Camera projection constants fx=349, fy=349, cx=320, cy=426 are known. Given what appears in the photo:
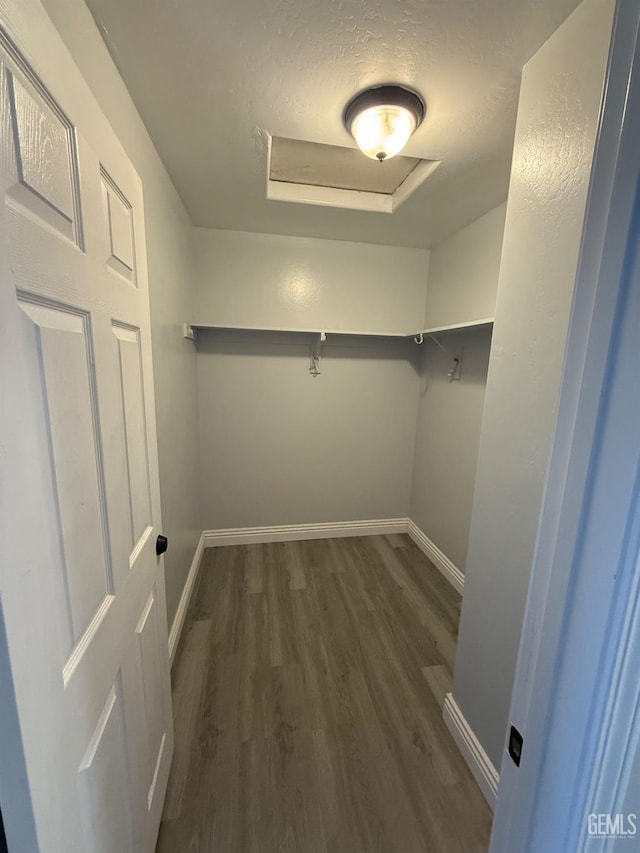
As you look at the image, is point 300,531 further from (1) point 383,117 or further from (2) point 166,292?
(1) point 383,117

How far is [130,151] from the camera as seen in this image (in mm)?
1270

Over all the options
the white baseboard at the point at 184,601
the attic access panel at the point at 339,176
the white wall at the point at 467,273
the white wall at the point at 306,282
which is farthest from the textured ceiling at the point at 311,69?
the white baseboard at the point at 184,601

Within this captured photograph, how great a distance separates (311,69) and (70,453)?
1394 millimetres

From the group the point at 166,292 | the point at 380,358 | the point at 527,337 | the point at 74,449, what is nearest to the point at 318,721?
the point at 74,449

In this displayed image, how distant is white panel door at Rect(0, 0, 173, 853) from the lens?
45 cm

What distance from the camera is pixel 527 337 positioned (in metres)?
1.10

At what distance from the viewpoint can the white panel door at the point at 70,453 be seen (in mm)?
453

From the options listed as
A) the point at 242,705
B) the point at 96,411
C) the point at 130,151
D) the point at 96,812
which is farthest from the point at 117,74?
the point at 242,705

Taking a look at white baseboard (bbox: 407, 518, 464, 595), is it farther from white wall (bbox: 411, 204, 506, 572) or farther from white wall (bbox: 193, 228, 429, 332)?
white wall (bbox: 193, 228, 429, 332)

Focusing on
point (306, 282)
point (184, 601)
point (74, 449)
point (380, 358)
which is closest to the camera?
point (74, 449)

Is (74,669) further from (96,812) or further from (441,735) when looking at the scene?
(441,735)

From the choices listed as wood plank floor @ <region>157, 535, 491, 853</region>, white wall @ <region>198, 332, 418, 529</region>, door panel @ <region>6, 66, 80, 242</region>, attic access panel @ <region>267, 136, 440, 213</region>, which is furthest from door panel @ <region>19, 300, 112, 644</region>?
white wall @ <region>198, 332, 418, 529</region>

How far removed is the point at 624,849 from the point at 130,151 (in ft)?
6.92

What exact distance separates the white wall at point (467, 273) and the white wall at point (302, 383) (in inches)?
6.6
